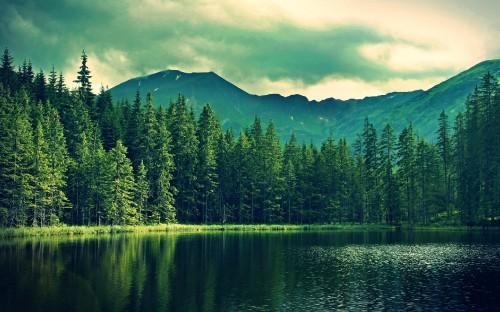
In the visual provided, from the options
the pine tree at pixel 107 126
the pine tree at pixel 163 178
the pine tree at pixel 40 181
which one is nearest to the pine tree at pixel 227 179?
the pine tree at pixel 163 178

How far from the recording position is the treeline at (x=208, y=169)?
273ft

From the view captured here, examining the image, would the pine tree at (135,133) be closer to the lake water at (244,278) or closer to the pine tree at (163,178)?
the pine tree at (163,178)

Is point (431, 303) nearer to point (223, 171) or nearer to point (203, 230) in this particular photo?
point (203, 230)

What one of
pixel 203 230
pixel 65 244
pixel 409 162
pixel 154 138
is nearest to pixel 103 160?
pixel 154 138

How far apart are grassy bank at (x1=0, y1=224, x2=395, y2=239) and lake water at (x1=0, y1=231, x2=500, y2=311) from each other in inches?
391

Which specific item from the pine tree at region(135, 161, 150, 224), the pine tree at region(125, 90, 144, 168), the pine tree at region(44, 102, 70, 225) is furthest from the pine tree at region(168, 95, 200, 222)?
the pine tree at region(44, 102, 70, 225)

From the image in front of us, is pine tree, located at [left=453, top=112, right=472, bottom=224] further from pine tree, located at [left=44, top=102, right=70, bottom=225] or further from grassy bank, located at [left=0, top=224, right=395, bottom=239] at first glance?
pine tree, located at [left=44, top=102, right=70, bottom=225]

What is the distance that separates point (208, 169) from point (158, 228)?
21.8m

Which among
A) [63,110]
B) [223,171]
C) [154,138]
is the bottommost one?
[223,171]

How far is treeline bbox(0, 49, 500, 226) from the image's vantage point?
83312 mm

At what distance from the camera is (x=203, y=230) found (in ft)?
304

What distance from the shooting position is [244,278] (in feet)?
118

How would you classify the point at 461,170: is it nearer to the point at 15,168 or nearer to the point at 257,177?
the point at 257,177

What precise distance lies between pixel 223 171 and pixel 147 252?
5955 centimetres
